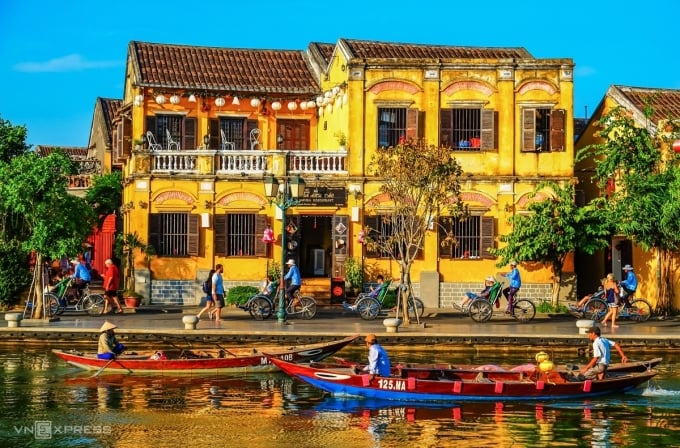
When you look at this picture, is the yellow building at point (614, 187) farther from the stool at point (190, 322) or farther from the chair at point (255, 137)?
the stool at point (190, 322)

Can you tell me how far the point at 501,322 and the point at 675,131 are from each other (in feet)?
26.8

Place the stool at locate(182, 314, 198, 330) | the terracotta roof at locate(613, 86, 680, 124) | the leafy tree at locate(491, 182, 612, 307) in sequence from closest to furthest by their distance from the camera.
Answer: the stool at locate(182, 314, 198, 330), the leafy tree at locate(491, 182, 612, 307), the terracotta roof at locate(613, 86, 680, 124)

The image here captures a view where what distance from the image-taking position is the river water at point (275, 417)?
18656 millimetres

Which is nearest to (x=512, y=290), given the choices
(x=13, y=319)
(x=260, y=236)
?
(x=260, y=236)

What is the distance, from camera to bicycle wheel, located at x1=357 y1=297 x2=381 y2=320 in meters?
34.0

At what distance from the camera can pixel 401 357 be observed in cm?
2830

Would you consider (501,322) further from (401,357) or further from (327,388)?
(327,388)

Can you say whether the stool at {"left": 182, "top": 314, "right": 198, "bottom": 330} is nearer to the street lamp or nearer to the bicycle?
the street lamp

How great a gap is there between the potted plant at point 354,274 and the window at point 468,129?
4.87 m

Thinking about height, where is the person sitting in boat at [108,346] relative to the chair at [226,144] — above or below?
below

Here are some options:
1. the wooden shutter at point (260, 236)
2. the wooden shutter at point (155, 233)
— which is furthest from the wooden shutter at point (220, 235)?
the wooden shutter at point (155, 233)

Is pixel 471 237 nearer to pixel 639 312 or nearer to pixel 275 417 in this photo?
pixel 639 312

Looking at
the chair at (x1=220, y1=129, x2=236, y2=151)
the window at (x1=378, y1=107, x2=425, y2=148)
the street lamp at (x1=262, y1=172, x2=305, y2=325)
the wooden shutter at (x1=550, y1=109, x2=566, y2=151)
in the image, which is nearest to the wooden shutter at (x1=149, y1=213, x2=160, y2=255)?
the chair at (x1=220, y1=129, x2=236, y2=151)

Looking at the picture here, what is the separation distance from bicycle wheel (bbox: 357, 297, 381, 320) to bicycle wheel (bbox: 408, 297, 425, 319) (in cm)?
102
